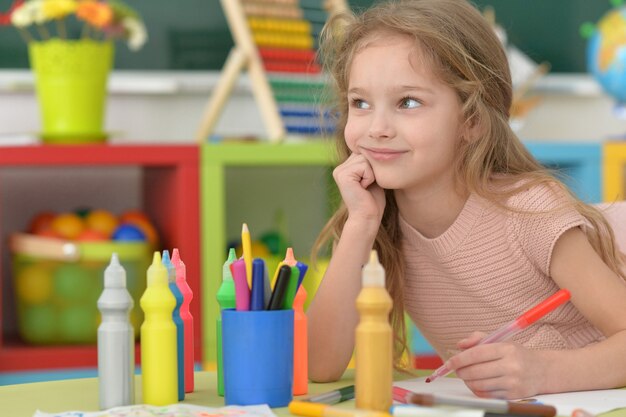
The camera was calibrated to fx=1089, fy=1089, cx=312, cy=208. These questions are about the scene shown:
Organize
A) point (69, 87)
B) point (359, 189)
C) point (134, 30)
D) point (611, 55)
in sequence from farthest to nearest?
point (611, 55) < point (134, 30) < point (69, 87) < point (359, 189)

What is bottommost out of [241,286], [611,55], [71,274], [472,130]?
[241,286]

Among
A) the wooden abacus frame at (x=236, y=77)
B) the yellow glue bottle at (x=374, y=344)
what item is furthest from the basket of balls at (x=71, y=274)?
the yellow glue bottle at (x=374, y=344)

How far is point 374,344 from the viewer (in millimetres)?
924

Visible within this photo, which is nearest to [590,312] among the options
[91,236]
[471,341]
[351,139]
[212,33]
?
[471,341]

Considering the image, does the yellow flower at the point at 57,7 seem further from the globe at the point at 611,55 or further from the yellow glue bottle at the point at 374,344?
the yellow glue bottle at the point at 374,344

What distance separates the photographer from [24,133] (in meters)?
2.63

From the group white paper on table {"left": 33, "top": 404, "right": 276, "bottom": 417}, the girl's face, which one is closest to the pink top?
the girl's face

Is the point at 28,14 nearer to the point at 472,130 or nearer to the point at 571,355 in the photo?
the point at 472,130

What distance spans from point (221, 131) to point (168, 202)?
376 mm

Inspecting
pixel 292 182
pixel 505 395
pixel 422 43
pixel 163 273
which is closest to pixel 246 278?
pixel 163 273

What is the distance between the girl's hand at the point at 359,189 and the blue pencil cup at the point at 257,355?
375 millimetres

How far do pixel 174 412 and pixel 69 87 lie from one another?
162 cm

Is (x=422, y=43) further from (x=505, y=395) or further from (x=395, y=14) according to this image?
(x=505, y=395)

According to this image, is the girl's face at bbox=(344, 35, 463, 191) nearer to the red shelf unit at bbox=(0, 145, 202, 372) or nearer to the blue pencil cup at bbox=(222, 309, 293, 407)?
the blue pencil cup at bbox=(222, 309, 293, 407)
